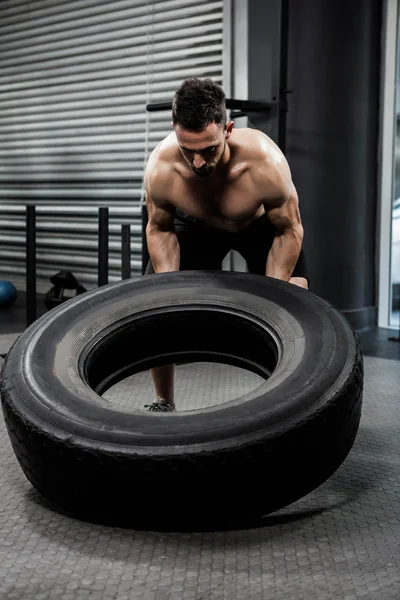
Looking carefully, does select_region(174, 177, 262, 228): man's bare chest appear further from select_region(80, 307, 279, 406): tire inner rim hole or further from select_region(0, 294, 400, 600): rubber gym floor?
select_region(0, 294, 400, 600): rubber gym floor

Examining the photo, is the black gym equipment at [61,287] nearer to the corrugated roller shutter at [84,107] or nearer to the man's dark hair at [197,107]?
the corrugated roller shutter at [84,107]

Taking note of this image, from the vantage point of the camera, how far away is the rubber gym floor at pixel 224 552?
4.84 ft

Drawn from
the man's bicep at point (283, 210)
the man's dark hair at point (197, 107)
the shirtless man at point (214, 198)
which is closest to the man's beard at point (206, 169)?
the shirtless man at point (214, 198)

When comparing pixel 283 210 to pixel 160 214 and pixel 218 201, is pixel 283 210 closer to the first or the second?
pixel 218 201

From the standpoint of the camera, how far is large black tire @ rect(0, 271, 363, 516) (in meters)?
1.64

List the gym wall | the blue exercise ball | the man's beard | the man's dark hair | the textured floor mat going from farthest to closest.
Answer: the blue exercise ball → the gym wall → the man's beard → the man's dark hair → the textured floor mat

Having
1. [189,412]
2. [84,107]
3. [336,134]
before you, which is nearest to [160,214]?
[189,412]

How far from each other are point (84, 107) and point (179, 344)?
151 inches

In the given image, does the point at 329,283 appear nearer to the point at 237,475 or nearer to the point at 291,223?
the point at 291,223

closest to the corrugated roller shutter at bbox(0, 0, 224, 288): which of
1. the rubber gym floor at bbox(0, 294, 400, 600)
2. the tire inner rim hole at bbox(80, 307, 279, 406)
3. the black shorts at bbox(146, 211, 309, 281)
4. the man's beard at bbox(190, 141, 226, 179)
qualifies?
the black shorts at bbox(146, 211, 309, 281)

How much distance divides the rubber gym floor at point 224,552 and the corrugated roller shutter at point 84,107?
3410mm

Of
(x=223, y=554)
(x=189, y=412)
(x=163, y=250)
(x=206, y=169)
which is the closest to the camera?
(x=223, y=554)

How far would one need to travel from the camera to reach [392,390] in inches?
125

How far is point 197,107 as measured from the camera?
2.19 metres
